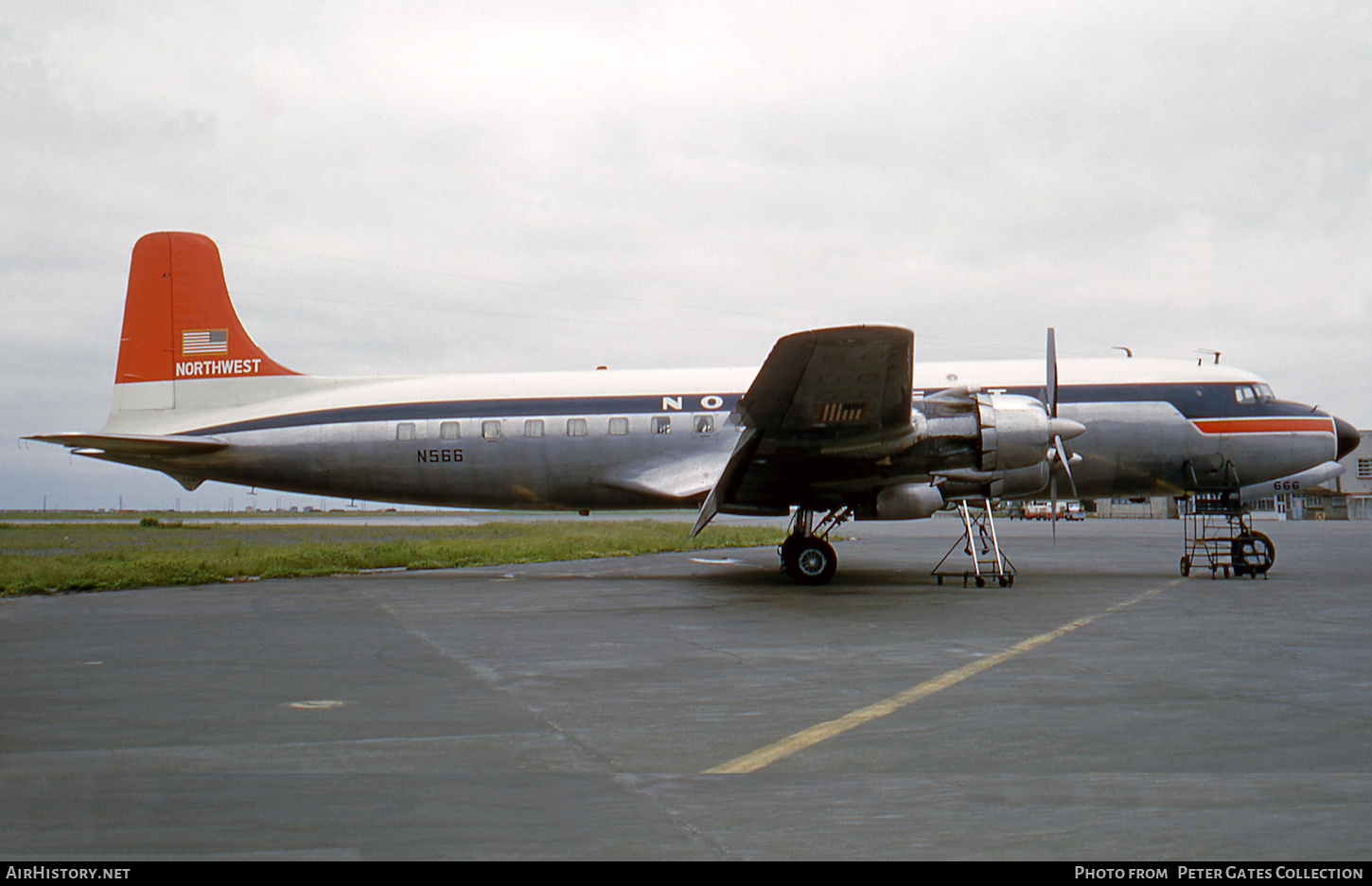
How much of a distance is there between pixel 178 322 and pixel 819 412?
14.6 meters

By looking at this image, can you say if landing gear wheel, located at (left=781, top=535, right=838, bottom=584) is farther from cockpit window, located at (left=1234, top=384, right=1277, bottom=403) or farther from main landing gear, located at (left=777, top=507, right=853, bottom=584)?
cockpit window, located at (left=1234, top=384, right=1277, bottom=403)

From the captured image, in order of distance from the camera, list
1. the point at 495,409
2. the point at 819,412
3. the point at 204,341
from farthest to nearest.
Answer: the point at 204,341 → the point at 495,409 → the point at 819,412

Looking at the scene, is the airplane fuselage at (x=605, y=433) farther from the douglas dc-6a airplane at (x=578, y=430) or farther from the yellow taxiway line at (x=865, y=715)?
the yellow taxiway line at (x=865, y=715)

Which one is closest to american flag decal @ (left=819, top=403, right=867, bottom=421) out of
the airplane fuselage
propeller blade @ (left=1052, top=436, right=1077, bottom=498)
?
the airplane fuselage

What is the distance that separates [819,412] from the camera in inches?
556

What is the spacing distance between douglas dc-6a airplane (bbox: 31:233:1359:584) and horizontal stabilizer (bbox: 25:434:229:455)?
41 millimetres

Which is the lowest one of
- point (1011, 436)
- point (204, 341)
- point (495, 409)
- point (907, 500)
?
point (907, 500)

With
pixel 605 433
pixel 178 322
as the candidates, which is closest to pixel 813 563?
pixel 605 433

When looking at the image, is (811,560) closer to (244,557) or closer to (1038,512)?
(244,557)

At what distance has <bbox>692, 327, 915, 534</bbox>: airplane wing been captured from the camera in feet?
41.5

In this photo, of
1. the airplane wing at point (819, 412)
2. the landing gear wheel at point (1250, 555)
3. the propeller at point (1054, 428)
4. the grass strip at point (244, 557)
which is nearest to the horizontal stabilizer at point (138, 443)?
the grass strip at point (244, 557)

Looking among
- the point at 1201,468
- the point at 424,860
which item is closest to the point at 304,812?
the point at 424,860

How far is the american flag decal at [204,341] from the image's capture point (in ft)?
64.4

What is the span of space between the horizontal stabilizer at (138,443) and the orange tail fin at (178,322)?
1.57m
